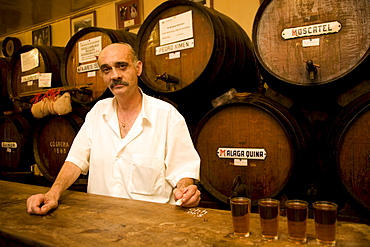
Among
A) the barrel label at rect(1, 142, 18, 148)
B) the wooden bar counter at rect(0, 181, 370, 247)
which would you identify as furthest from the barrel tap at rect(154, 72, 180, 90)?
the barrel label at rect(1, 142, 18, 148)

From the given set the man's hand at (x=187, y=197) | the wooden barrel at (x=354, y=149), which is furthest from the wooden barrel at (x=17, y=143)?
the wooden barrel at (x=354, y=149)

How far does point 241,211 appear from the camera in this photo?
100 centimetres

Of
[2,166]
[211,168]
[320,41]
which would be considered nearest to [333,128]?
[320,41]

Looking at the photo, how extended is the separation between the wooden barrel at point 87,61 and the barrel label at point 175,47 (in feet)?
1.68

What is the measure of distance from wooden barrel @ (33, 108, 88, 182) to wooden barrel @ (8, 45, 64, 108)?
0.36m

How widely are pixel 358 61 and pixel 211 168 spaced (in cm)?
106

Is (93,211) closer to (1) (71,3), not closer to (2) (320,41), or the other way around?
(2) (320,41)

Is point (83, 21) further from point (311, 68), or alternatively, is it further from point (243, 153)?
point (311, 68)

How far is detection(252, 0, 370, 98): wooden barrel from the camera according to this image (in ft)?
5.62

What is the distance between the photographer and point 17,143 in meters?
3.38

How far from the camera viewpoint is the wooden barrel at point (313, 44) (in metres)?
1.71

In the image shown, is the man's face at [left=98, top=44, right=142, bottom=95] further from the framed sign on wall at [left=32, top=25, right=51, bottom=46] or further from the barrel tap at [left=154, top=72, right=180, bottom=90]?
the framed sign on wall at [left=32, top=25, right=51, bottom=46]

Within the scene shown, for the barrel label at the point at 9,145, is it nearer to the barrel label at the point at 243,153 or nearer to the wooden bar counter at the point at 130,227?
the wooden bar counter at the point at 130,227

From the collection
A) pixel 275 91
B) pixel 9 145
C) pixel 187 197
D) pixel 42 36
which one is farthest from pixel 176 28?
pixel 42 36
